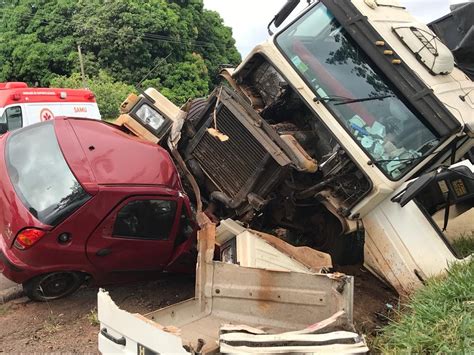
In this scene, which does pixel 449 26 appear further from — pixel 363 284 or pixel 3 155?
pixel 3 155

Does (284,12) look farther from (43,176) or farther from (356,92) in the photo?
(43,176)

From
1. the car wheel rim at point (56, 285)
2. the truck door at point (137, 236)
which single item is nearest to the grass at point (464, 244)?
the truck door at point (137, 236)

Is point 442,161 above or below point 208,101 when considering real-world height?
below

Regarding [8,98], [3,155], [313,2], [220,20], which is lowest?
[220,20]

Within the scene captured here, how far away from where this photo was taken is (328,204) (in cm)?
464

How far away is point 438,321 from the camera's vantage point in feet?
10.5

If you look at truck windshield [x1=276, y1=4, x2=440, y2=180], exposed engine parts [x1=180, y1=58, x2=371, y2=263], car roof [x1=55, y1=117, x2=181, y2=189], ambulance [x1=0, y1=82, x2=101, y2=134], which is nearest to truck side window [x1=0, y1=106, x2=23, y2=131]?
ambulance [x1=0, y1=82, x2=101, y2=134]

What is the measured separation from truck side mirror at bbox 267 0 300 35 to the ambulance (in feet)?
20.2

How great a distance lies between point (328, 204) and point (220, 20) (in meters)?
37.4

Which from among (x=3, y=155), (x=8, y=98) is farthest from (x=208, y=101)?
(x=8, y=98)

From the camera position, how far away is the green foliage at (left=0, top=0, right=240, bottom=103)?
91.7 ft

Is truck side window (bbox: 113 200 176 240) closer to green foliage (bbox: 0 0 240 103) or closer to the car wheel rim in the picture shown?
the car wheel rim

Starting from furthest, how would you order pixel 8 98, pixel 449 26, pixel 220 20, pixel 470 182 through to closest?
1. pixel 220 20
2. pixel 8 98
3. pixel 449 26
4. pixel 470 182

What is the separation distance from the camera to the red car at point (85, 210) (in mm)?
4043
